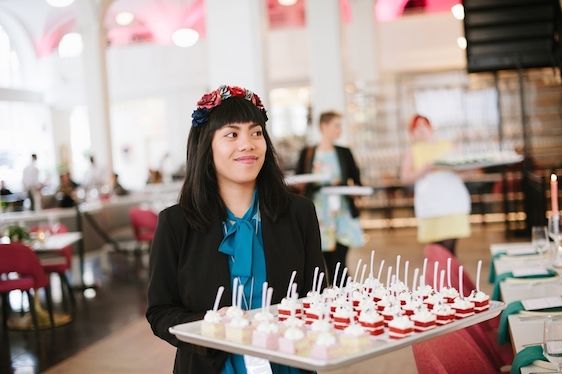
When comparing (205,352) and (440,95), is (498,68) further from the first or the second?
(205,352)

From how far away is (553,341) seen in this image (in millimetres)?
2334

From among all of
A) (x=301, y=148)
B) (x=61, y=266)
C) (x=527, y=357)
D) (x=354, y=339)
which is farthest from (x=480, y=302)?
(x=301, y=148)

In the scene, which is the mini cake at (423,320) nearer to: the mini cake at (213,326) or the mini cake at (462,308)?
the mini cake at (462,308)

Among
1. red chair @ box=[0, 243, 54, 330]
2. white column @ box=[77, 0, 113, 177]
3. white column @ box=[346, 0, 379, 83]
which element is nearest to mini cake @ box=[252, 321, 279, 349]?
red chair @ box=[0, 243, 54, 330]

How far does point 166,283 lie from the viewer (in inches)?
97.4

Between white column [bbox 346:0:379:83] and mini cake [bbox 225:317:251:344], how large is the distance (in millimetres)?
16821

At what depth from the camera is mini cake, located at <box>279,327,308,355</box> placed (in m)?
1.88

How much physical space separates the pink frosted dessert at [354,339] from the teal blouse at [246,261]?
Answer: 19.3 inches

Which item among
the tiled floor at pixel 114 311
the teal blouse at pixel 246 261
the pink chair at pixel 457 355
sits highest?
the teal blouse at pixel 246 261

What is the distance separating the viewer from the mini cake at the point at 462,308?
2208 mm

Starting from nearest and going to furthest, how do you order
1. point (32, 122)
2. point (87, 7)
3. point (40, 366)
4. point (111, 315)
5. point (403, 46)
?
point (40, 366)
point (111, 315)
point (87, 7)
point (403, 46)
point (32, 122)

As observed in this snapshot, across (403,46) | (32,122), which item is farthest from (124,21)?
(403,46)

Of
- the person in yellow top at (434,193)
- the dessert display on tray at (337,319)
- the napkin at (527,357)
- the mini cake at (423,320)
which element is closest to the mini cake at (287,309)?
the dessert display on tray at (337,319)

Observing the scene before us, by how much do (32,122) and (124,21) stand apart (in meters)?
4.38
